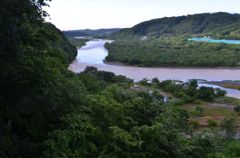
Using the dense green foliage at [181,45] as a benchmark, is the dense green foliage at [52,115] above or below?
above

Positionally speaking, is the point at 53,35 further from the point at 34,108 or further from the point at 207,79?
the point at 207,79

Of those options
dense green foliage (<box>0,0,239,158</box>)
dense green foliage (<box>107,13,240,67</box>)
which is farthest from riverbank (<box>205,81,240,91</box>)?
dense green foliage (<box>0,0,239,158</box>)

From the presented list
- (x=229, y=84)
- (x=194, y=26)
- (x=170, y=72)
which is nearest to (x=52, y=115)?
(x=229, y=84)

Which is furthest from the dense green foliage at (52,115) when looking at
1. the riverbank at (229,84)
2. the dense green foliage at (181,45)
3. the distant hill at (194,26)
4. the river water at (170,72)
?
the distant hill at (194,26)

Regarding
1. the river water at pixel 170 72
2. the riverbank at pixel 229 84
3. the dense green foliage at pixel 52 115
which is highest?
the dense green foliage at pixel 52 115

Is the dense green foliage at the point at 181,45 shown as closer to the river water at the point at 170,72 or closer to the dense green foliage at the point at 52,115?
the river water at the point at 170,72

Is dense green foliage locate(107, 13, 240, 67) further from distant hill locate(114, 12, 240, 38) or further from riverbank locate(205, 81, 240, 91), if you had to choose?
riverbank locate(205, 81, 240, 91)
